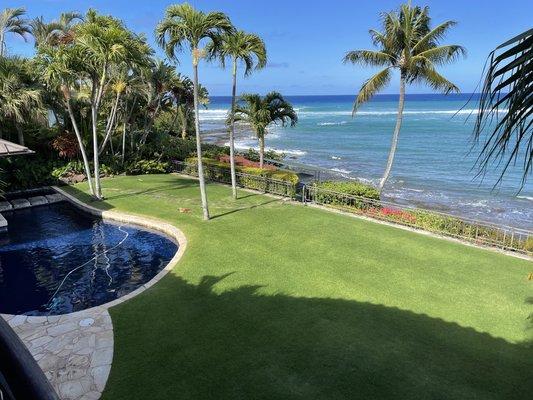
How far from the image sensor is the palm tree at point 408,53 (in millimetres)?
17516

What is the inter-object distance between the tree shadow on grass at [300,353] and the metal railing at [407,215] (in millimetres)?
5793

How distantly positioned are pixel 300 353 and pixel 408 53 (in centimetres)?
1505

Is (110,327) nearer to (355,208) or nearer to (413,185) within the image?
(355,208)

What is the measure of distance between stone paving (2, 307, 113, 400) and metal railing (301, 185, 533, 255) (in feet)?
34.7

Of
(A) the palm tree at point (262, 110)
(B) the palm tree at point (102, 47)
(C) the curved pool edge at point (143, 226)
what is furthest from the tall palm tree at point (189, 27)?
(A) the palm tree at point (262, 110)

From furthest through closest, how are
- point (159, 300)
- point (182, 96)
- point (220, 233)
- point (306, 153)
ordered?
point (306, 153) → point (182, 96) → point (220, 233) → point (159, 300)

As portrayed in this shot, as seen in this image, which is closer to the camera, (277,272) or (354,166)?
(277,272)

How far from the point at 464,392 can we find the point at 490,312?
3083 millimetres

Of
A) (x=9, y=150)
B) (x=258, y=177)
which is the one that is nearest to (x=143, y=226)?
(x=9, y=150)

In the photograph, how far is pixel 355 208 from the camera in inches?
664

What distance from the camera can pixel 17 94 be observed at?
66.8 ft

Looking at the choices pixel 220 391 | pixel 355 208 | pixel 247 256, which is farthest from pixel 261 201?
pixel 220 391

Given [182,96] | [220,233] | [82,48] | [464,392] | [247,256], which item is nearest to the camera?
[464,392]

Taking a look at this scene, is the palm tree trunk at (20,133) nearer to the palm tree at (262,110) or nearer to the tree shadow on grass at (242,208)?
the palm tree at (262,110)
